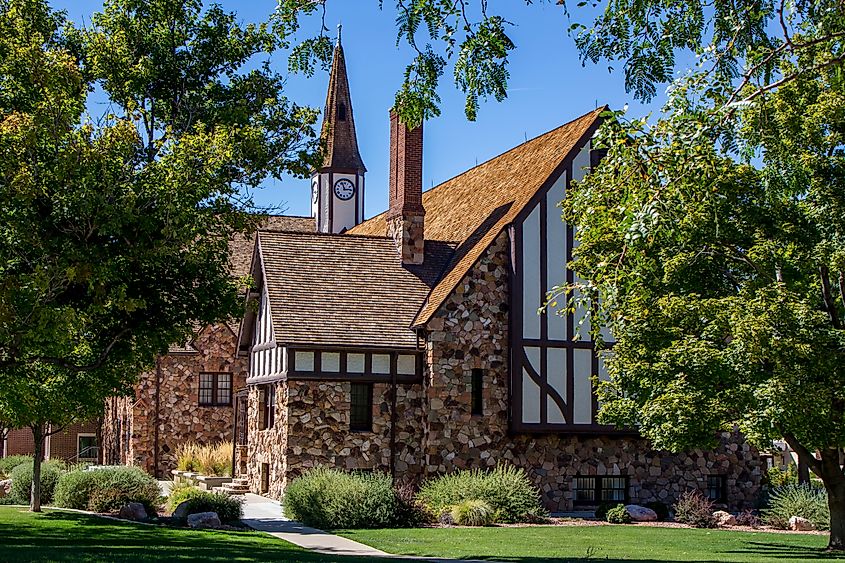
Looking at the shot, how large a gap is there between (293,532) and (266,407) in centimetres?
922

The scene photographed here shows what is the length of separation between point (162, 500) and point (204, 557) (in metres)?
10.3

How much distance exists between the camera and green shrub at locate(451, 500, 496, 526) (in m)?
24.4

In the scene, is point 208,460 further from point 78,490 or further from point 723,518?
point 723,518

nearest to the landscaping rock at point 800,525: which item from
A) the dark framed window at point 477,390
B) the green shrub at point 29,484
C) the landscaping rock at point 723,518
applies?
the landscaping rock at point 723,518

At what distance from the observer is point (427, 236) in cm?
3544

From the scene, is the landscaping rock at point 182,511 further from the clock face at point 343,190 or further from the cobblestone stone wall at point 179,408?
the clock face at point 343,190

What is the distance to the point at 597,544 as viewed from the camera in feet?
68.1

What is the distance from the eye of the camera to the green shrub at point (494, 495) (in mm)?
25562

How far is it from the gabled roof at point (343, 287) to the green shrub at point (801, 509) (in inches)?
400

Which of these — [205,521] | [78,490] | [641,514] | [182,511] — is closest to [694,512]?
[641,514]

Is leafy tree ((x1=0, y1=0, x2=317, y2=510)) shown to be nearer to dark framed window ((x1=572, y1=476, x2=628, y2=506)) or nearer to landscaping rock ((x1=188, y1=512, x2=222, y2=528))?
landscaping rock ((x1=188, y1=512, x2=222, y2=528))

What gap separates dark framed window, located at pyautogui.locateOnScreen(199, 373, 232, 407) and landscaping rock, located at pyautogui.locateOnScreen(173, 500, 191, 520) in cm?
1533

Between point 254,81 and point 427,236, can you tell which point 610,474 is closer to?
point 427,236

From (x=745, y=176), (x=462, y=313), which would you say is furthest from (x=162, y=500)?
(x=745, y=176)
